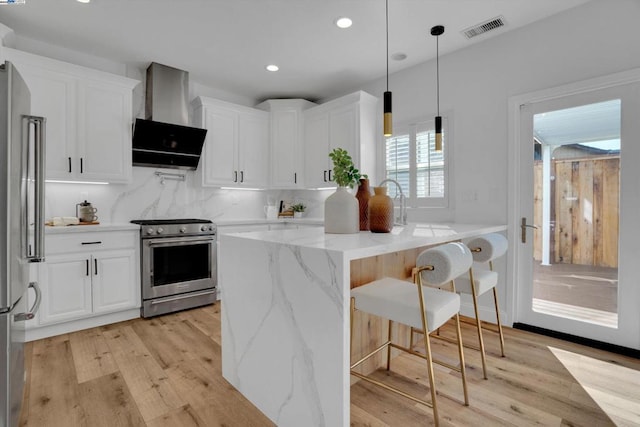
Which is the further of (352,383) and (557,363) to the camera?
(557,363)

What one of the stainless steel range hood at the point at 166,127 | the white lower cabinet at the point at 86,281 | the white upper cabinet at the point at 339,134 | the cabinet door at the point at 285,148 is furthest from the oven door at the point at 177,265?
the white upper cabinet at the point at 339,134

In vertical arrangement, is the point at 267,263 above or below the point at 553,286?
above

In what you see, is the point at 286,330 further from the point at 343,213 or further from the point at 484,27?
the point at 484,27

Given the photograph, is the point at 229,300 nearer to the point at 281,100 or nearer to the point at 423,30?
the point at 423,30

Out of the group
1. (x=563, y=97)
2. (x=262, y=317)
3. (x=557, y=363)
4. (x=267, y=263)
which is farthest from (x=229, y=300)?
(x=563, y=97)

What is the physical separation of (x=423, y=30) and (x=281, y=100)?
2.17m

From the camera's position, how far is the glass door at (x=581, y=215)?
2.33 meters

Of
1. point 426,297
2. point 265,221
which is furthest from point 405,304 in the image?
point 265,221

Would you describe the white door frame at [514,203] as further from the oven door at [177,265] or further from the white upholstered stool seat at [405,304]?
the oven door at [177,265]

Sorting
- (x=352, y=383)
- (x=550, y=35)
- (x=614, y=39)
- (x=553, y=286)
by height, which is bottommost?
(x=352, y=383)

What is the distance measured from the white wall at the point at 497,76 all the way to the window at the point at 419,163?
0.12 m

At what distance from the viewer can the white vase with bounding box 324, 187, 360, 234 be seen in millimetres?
1874

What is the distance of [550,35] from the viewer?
2646mm

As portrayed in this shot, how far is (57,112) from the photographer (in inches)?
114
